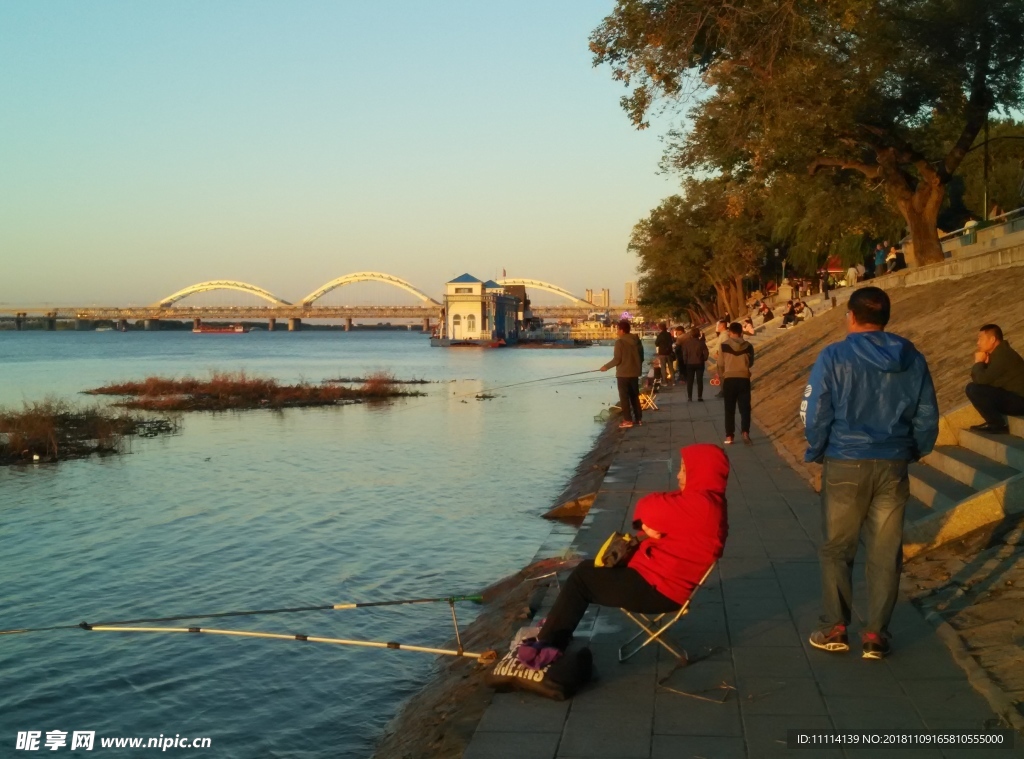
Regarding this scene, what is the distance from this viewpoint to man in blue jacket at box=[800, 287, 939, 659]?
547 centimetres

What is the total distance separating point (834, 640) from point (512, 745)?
2020 mm

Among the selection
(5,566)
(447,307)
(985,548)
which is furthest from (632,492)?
(447,307)

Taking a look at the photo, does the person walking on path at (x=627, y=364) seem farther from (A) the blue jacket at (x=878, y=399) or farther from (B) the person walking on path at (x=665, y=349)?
(A) the blue jacket at (x=878, y=399)

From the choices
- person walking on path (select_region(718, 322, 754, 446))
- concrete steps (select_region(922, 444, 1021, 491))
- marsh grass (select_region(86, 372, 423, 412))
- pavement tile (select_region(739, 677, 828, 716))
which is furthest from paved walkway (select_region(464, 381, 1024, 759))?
marsh grass (select_region(86, 372, 423, 412))

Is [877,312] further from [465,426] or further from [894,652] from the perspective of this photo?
[465,426]

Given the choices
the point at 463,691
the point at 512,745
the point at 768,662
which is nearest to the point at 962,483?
the point at 768,662

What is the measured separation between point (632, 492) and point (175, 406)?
26669 mm

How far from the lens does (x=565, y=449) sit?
2358cm

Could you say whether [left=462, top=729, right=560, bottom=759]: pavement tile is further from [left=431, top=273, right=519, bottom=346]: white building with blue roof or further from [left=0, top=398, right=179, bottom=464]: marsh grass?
[left=431, top=273, right=519, bottom=346]: white building with blue roof

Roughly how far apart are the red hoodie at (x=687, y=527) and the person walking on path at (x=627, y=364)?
463 inches

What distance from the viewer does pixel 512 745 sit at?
465cm

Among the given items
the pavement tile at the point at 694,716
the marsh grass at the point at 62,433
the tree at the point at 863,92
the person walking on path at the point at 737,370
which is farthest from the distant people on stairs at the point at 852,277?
the pavement tile at the point at 694,716

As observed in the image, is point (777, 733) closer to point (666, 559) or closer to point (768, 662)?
point (768, 662)

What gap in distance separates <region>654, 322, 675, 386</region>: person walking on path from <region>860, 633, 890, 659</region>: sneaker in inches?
874
